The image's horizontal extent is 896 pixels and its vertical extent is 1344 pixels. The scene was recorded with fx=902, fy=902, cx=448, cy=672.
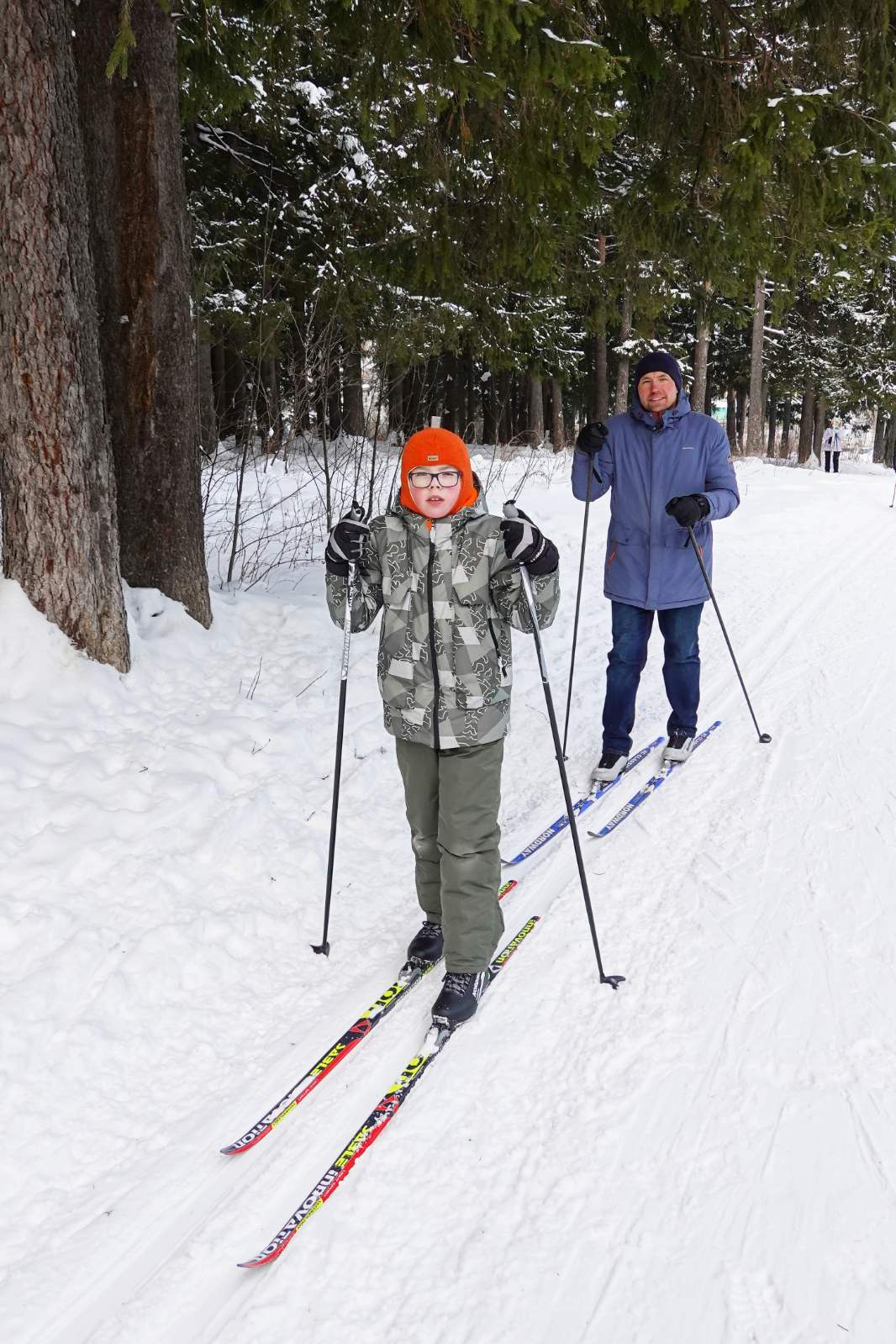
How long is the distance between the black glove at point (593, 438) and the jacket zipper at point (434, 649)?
212cm

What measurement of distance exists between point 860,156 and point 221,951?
239 inches

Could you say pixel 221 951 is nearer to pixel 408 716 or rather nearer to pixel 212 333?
pixel 408 716

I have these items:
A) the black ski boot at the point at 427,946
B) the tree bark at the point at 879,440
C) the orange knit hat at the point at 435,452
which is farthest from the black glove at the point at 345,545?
the tree bark at the point at 879,440

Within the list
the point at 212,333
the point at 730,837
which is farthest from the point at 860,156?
the point at 212,333

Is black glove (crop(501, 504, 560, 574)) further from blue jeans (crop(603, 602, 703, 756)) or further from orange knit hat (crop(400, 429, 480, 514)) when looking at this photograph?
blue jeans (crop(603, 602, 703, 756))

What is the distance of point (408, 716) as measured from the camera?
126 inches

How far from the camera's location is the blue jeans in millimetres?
5211

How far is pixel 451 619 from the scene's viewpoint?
10.3ft

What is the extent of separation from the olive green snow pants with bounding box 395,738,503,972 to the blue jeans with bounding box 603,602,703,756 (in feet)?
6.86

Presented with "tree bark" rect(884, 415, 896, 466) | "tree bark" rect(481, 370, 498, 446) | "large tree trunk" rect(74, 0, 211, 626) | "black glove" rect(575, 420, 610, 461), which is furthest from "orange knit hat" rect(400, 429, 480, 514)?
"tree bark" rect(884, 415, 896, 466)

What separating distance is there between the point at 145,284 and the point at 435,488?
3.23 metres

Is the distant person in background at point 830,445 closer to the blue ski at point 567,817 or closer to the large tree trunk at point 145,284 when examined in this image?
the blue ski at point 567,817

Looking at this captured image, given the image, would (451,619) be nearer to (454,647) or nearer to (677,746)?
(454,647)

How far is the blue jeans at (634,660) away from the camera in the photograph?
521 cm
